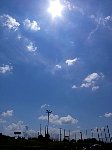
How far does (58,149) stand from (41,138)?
42753mm

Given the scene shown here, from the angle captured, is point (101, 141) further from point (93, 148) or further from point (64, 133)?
point (93, 148)

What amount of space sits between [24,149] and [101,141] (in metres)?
32.5

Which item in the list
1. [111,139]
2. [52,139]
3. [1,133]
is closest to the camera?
[111,139]

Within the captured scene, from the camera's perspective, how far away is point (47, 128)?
76.9m

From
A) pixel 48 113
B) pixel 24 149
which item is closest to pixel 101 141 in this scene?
pixel 48 113

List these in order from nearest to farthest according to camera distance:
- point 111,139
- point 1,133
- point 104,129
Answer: point 111,139 → point 104,129 → point 1,133

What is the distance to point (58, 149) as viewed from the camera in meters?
54.6

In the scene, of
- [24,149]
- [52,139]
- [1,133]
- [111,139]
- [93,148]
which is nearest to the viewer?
[93,148]

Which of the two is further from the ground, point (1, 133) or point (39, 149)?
point (1, 133)

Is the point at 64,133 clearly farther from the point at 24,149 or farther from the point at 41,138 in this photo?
the point at 24,149

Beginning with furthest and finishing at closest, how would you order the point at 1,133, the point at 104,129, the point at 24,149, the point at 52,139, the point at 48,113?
1. the point at 1,133
2. the point at 52,139
3. the point at 48,113
4. the point at 104,129
5. the point at 24,149

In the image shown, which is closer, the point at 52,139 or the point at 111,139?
the point at 111,139

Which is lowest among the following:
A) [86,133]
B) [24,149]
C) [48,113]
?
[24,149]

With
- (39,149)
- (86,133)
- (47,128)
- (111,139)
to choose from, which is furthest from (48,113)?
(39,149)
